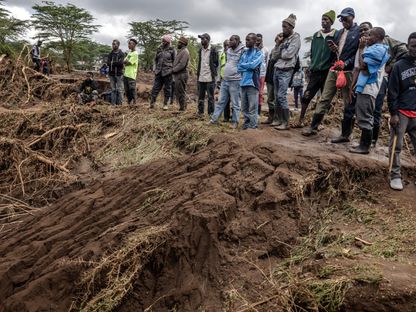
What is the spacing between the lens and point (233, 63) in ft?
22.6

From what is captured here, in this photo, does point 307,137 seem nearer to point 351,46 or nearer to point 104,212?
point 351,46

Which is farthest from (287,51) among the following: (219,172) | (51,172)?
(51,172)

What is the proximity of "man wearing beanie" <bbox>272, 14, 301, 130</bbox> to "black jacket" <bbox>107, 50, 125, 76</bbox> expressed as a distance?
421 centimetres

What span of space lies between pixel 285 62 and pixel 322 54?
21.6 inches

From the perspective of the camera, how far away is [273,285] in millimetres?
3357

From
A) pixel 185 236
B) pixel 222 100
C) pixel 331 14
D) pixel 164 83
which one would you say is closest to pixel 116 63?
pixel 164 83

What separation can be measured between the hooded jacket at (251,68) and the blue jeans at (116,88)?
3991 millimetres

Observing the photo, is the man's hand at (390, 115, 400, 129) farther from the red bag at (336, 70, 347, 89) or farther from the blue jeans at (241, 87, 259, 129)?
the blue jeans at (241, 87, 259, 129)

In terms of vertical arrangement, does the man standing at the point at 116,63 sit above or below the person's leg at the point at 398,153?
above

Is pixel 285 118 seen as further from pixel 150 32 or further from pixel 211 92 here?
pixel 150 32

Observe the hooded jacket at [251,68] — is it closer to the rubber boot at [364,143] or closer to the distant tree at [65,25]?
the rubber boot at [364,143]

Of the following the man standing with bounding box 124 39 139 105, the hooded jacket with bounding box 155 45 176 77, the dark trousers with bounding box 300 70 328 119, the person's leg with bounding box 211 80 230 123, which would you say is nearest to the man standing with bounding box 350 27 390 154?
the dark trousers with bounding box 300 70 328 119

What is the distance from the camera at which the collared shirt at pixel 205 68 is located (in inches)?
310

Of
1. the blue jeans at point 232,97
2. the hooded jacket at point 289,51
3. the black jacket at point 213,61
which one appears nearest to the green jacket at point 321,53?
the hooded jacket at point 289,51
